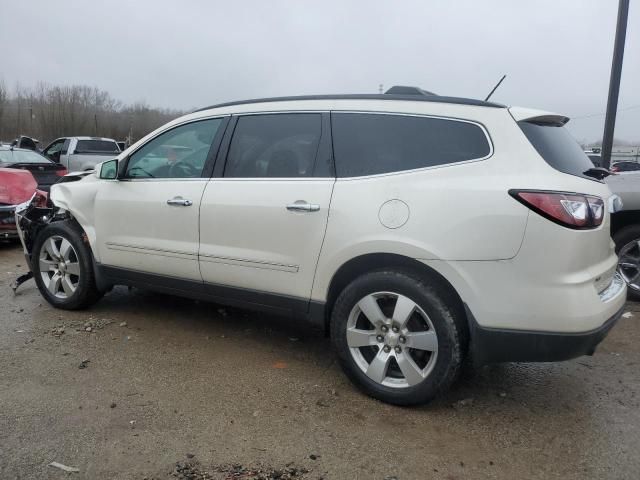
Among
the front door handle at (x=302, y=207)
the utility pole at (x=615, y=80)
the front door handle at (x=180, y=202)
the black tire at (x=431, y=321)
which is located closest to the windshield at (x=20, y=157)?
the front door handle at (x=180, y=202)

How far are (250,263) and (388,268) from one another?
1006 mm

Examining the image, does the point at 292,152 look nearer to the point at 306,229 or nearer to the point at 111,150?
the point at 306,229

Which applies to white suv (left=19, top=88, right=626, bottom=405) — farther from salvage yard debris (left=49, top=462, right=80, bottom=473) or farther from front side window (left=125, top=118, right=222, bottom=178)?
salvage yard debris (left=49, top=462, right=80, bottom=473)

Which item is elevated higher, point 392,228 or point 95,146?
point 392,228

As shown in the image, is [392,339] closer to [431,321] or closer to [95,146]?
[431,321]

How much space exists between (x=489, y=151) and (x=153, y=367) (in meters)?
2.65

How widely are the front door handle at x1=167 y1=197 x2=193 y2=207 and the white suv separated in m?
0.01

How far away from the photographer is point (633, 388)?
139 inches

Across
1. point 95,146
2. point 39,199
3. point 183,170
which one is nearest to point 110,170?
point 183,170

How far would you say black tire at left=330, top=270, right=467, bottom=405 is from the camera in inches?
116

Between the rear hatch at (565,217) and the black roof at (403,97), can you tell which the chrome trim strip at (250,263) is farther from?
the rear hatch at (565,217)

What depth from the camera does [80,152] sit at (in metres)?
15.6

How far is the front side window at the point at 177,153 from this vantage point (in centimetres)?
405

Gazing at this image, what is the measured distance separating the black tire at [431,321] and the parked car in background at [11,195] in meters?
5.72
